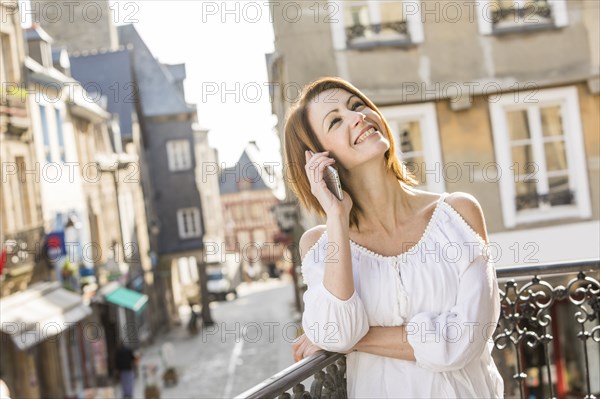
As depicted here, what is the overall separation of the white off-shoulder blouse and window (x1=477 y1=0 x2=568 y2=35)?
25.9ft

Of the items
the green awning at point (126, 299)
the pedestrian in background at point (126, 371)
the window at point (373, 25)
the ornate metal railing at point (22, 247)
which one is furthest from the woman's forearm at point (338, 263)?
the green awning at point (126, 299)

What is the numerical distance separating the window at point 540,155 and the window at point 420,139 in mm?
737

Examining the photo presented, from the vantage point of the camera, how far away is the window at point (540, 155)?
9.95 metres

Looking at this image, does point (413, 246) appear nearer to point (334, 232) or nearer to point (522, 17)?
point (334, 232)

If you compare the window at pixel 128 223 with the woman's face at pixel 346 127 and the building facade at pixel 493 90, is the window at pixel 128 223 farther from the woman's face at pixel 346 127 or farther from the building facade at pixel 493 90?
the woman's face at pixel 346 127

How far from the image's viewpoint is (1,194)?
49.9 feet

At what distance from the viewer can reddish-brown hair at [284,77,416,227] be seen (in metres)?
2.71

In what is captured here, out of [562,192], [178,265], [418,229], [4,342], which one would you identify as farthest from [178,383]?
[178,265]

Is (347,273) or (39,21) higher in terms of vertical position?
(39,21)

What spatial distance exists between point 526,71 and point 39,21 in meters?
23.9

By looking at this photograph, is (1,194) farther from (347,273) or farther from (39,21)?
(39,21)

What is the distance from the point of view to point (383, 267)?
2.61 meters

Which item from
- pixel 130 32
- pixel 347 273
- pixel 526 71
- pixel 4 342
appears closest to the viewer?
pixel 347 273

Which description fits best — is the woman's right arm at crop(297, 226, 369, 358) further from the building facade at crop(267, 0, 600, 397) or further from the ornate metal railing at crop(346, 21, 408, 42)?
the ornate metal railing at crop(346, 21, 408, 42)
